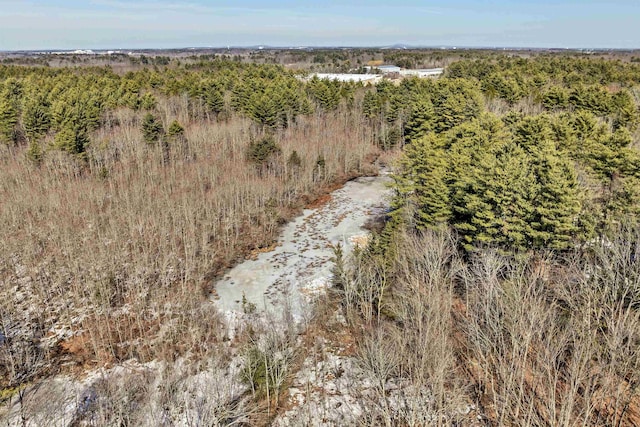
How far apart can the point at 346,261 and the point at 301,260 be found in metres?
3.32

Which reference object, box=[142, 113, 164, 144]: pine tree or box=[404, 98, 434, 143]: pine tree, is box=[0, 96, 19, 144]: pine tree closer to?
box=[142, 113, 164, 144]: pine tree

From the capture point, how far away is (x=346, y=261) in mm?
26031

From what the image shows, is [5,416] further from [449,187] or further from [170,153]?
[170,153]

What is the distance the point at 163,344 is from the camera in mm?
18734

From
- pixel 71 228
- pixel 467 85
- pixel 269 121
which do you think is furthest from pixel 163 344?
pixel 467 85

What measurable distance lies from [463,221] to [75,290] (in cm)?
2041

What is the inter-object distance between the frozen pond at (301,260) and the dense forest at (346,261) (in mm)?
1264

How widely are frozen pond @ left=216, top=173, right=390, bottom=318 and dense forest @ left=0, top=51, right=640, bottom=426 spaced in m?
1.26

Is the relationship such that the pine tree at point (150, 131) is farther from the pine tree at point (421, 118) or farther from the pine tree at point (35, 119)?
the pine tree at point (421, 118)

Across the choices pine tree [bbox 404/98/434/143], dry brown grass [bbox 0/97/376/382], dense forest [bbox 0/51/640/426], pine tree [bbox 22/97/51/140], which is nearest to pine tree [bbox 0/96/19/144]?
dense forest [bbox 0/51/640/426]

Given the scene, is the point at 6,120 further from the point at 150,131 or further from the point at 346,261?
the point at 346,261

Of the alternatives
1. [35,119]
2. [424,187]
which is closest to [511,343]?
[424,187]

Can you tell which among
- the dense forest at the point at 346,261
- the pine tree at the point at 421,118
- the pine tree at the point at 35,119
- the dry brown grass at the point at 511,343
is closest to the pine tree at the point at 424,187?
the dense forest at the point at 346,261

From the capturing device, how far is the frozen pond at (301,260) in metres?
23.3
